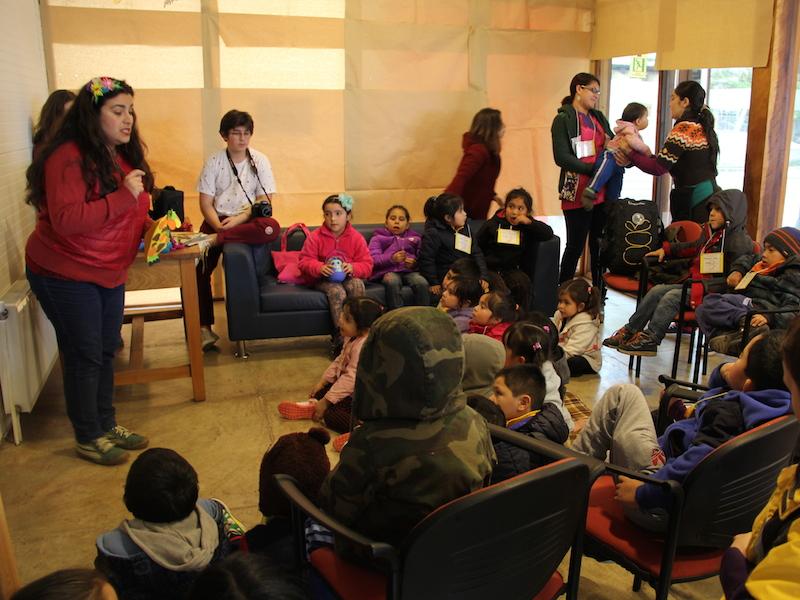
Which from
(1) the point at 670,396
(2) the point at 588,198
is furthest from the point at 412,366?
(2) the point at 588,198

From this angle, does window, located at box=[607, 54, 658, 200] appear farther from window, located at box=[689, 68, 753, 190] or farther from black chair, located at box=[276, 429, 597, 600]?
black chair, located at box=[276, 429, 597, 600]

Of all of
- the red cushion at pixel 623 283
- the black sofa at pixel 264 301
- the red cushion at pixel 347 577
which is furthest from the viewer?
the red cushion at pixel 623 283

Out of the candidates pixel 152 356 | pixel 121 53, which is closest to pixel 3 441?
pixel 152 356

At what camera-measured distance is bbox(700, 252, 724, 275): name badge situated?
404 centimetres

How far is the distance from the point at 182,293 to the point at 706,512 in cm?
256

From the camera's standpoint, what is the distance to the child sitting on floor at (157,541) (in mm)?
1810

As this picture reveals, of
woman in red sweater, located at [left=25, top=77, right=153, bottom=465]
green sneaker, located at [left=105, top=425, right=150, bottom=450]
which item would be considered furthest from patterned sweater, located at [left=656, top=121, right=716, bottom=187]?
green sneaker, located at [left=105, top=425, right=150, bottom=450]

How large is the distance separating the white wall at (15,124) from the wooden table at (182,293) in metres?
0.62

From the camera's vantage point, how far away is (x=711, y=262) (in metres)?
4.06

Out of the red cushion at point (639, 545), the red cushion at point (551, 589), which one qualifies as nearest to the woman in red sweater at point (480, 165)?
the red cushion at point (639, 545)

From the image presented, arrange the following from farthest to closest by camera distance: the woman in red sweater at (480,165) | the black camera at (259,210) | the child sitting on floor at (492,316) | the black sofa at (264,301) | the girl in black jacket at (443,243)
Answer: the woman in red sweater at (480,165)
the girl in black jacket at (443,243)
the black camera at (259,210)
the black sofa at (264,301)
the child sitting on floor at (492,316)

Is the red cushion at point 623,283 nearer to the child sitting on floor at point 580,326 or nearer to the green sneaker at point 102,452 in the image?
the child sitting on floor at point 580,326

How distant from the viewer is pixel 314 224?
5777 mm

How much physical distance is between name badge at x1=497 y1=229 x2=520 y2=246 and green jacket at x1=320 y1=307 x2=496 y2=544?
3.35 m
